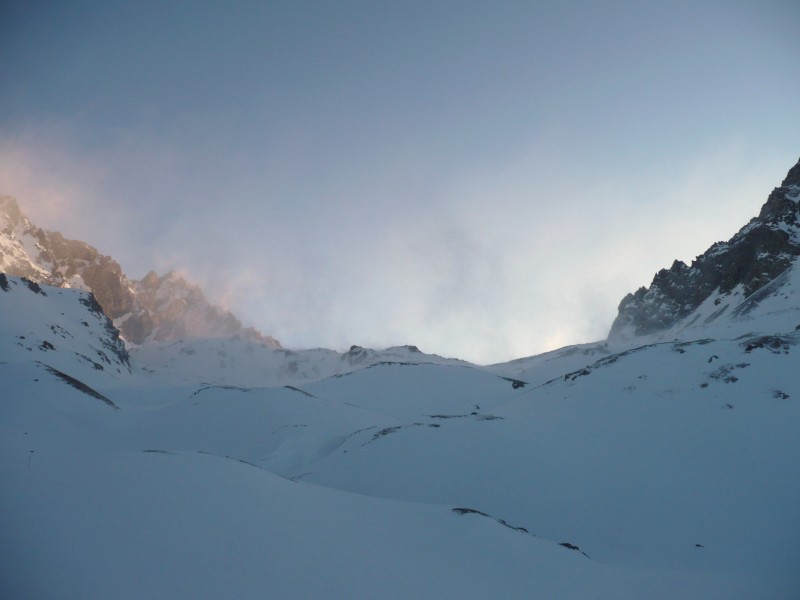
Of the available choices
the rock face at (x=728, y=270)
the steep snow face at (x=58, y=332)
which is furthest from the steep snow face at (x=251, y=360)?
the rock face at (x=728, y=270)

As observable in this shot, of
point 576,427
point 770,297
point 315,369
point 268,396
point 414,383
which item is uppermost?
point 315,369

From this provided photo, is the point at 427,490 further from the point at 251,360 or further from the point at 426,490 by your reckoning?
the point at 251,360

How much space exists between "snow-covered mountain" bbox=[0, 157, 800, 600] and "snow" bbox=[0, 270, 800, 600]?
0.27 ft

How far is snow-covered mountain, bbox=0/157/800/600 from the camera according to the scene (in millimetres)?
9602

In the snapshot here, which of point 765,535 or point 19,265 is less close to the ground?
point 19,265

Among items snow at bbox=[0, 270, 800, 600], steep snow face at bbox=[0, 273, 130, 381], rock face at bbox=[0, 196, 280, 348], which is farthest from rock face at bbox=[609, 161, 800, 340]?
rock face at bbox=[0, 196, 280, 348]

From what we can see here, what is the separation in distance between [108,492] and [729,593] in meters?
19.1

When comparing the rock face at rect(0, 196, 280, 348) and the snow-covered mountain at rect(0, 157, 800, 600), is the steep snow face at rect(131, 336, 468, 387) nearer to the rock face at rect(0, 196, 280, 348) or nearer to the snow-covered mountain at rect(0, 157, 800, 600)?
the rock face at rect(0, 196, 280, 348)

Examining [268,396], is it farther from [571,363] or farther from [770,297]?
[770,297]

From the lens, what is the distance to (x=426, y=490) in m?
25.7

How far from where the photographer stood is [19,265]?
13825cm

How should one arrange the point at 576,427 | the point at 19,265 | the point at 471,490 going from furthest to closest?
the point at 19,265 < the point at 576,427 < the point at 471,490

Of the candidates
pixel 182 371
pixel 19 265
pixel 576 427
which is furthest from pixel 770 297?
pixel 19 265

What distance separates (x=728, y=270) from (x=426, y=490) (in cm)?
10853
